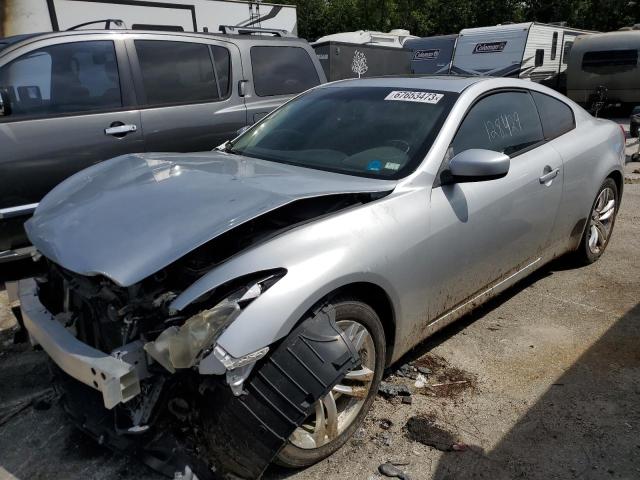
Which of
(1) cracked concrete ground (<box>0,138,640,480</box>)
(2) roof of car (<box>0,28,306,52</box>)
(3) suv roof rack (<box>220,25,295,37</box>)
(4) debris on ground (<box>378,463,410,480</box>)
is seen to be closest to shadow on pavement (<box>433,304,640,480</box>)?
(1) cracked concrete ground (<box>0,138,640,480</box>)

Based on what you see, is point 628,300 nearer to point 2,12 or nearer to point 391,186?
point 391,186

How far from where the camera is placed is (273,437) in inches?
75.9

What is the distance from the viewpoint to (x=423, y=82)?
11.0ft

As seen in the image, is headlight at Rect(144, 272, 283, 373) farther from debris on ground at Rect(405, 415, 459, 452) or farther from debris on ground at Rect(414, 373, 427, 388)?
debris on ground at Rect(414, 373, 427, 388)

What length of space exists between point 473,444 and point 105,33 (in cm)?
416

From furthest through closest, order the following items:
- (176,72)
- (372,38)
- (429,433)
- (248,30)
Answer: (372,38) < (248,30) < (176,72) < (429,433)

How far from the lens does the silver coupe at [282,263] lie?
6.31 feet

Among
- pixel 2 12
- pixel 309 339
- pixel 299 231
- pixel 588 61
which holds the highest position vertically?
pixel 2 12

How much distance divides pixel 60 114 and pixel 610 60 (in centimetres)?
1500

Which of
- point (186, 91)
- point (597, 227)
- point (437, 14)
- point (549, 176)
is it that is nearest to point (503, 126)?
point (549, 176)

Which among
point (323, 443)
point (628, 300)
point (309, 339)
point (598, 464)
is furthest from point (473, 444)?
point (628, 300)

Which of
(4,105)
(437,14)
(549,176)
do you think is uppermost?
(4,105)

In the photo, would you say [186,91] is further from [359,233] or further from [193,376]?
[193,376]

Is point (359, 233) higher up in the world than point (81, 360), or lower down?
higher up
